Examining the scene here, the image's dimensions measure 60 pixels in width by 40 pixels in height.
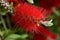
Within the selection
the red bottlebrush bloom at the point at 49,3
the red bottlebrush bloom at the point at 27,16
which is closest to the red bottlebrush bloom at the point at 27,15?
the red bottlebrush bloom at the point at 27,16

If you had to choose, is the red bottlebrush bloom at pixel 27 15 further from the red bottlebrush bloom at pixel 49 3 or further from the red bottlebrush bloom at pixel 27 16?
the red bottlebrush bloom at pixel 49 3

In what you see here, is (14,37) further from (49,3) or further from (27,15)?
(49,3)

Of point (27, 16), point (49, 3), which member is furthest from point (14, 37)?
point (49, 3)

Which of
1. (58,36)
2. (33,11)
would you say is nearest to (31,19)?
(33,11)

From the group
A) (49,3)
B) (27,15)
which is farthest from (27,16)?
(49,3)

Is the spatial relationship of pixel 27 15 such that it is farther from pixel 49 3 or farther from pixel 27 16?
pixel 49 3

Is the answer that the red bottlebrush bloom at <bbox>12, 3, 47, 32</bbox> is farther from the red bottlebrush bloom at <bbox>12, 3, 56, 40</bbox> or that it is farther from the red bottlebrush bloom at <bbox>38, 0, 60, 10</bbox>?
the red bottlebrush bloom at <bbox>38, 0, 60, 10</bbox>

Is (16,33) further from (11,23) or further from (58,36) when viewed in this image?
(58,36)

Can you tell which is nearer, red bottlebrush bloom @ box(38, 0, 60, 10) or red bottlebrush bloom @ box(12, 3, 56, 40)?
red bottlebrush bloom @ box(12, 3, 56, 40)

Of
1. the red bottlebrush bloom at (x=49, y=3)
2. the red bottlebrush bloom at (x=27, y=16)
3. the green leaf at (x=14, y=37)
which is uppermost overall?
the red bottlebrush bloom at (x=49, y=3)

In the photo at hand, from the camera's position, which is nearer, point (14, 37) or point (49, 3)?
point (14, 37)

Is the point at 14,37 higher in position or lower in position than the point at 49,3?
lower

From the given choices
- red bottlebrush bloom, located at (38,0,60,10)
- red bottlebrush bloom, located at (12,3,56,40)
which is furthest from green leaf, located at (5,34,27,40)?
red bottlebrush bloom, located at (38,0,60,10)
